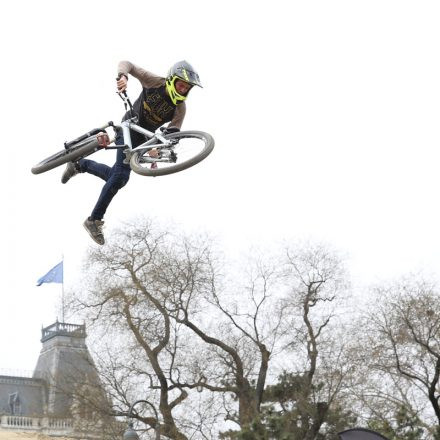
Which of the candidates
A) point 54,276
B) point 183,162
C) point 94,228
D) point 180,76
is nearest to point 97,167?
point 94,228

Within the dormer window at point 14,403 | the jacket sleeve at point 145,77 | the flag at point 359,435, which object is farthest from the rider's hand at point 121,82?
the dormer window at point 14,403

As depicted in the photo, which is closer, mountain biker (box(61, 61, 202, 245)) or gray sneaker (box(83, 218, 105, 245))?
mountain biker (box(61, 61, 202, 245))

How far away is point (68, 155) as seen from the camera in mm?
14797

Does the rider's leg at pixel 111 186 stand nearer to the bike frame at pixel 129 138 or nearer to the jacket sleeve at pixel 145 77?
the bike frame at pixel 129 138

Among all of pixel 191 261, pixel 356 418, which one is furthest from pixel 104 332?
pixel 356 418

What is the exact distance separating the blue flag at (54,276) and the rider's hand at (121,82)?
3526 centimetres

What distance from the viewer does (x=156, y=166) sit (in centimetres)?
1380

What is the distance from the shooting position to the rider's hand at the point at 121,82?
44.2 ft

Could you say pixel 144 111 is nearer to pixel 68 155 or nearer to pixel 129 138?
pixel 129 138

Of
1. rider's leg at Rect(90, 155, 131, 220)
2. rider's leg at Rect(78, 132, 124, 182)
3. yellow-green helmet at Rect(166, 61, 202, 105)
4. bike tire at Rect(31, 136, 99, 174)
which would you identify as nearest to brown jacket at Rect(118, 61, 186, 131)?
yellow-green helmet at Rect(166, 61, 202, 105)

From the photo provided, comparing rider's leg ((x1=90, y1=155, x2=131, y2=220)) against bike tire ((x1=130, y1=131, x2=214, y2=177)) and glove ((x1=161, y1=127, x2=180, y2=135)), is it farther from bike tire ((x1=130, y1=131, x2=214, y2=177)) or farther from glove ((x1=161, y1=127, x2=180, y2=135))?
glove ((x1=161, y1=127, x2=180, y2=135))

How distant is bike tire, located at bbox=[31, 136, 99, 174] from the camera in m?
14.4

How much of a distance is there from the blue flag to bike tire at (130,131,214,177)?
34820 mm

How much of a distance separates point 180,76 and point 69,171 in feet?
9.71
